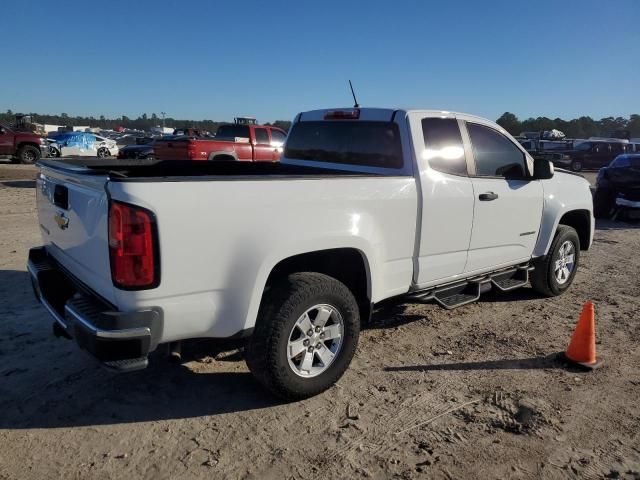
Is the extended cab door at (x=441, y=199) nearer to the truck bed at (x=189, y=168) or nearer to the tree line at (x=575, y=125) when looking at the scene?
the truck bed at (x=189, y=168)

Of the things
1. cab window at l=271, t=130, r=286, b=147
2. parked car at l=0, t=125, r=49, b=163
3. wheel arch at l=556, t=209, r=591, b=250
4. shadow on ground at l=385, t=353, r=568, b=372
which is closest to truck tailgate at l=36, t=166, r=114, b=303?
shadow on ground at l=385, t=353, r=568, b=372

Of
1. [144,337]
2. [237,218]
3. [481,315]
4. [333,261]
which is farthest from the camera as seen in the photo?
[481,315]

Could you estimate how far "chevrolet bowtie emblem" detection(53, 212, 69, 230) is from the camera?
3.18 m

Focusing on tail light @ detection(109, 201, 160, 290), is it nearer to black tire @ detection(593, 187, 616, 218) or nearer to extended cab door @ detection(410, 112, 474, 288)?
extended cab door @ detection(410, 112, 474, 288)

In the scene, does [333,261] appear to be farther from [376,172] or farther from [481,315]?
[481,315]

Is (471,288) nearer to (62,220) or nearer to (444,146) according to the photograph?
(444,146)

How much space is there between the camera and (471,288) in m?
4.62

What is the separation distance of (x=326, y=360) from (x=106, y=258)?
156 cm

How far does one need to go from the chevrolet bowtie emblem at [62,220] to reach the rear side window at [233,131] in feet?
41.1

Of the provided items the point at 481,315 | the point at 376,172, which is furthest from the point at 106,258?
the point at 481,315

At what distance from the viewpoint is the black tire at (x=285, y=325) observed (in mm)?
3082

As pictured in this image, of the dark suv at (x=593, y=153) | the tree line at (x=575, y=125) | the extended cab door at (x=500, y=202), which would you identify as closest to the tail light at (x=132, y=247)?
the extended cab door at (x=500, y=202)

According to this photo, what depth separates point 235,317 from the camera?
2.95 m

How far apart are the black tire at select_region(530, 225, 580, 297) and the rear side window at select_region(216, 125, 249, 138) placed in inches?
452
